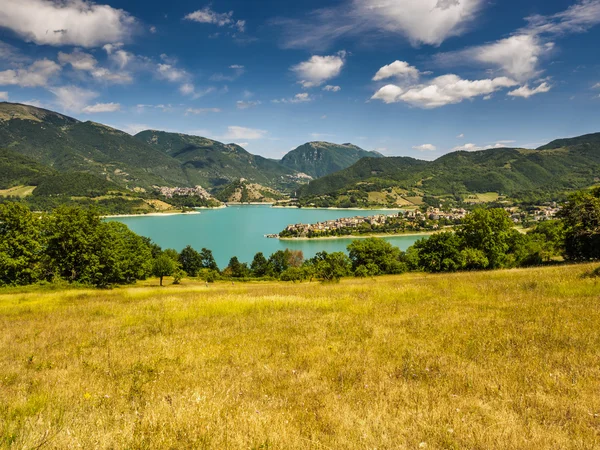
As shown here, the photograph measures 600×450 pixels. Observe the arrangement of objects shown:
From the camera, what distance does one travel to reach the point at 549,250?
70.6 metres

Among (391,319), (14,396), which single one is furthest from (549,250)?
(14,396)

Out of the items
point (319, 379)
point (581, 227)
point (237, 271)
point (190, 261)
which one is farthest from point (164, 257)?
point (319, 379)

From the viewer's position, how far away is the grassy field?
4.45 m

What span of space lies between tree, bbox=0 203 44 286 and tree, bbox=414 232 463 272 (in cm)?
6146

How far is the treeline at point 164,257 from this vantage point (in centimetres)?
3956

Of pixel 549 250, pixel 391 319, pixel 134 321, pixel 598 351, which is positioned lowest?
pixel 549 250

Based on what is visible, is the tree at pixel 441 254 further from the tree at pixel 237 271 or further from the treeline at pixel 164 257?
the tree at pixel 237 271

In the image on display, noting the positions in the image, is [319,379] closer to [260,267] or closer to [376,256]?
[376,256]

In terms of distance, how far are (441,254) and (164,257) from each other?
59163mm

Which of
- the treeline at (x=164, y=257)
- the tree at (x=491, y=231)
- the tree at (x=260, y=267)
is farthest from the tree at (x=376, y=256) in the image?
the tree at (x=260, y=267)

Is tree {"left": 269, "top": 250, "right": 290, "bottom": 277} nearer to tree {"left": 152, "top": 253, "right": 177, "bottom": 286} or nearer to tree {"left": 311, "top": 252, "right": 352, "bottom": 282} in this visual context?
tree {"left": 311, "top": 252, "right": 352, "bottom": 282}

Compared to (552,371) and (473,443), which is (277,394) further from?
(552,371)

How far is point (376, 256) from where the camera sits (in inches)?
2869

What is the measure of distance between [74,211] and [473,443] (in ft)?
167
